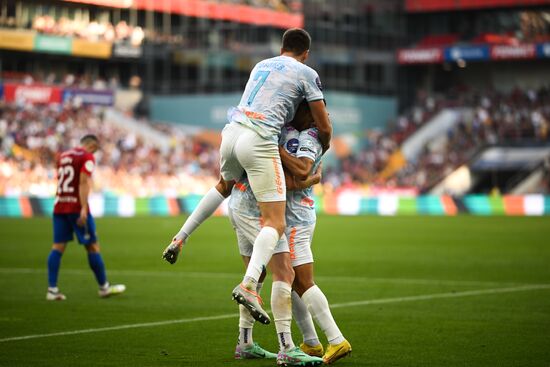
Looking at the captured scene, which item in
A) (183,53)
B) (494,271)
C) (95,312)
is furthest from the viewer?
(183,53)

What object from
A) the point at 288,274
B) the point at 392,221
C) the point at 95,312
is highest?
the point at 288,274

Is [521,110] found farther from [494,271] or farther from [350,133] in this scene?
[494,271]

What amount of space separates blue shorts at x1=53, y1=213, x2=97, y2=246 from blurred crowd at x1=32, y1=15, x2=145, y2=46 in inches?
1729

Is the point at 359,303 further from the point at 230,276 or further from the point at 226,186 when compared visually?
the point at 226,186

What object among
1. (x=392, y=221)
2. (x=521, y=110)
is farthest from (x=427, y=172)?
(x=392, y=221)

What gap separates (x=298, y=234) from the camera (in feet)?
29.8

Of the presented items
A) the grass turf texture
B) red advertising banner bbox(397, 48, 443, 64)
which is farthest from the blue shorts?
red advertising banner bbox(397, 48, 443, 64)

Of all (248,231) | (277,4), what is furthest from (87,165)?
(277,4)

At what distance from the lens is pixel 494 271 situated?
18828 mm

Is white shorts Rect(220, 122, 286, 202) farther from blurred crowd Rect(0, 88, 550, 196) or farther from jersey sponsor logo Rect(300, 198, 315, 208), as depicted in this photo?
blurred crowd Rect(0, 88, 550, 196)

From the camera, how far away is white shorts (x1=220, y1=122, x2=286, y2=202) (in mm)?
8680

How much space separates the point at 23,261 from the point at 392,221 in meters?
19.2

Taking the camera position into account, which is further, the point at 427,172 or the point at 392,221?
the point at 427,172

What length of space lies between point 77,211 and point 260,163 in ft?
21.8
